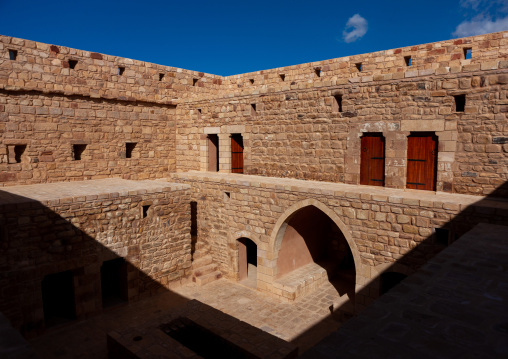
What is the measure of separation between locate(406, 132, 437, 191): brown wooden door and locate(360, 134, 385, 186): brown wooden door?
607mm

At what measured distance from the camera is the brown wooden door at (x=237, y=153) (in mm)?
11555

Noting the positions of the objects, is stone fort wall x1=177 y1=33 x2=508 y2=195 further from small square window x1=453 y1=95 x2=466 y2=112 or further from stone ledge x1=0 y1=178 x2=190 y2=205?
stone ledge x1=0 y1=178 x2=190 y2=205

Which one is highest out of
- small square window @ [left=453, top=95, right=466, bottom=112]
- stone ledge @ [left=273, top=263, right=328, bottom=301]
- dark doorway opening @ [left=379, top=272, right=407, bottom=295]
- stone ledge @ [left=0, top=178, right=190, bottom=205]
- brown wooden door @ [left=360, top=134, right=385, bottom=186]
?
small square window @ [left=453, top=95, right=466, bottom=112]

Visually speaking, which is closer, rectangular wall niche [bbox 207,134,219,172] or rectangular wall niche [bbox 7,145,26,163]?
rectangular wall niche [bbox 7,145,26,163]

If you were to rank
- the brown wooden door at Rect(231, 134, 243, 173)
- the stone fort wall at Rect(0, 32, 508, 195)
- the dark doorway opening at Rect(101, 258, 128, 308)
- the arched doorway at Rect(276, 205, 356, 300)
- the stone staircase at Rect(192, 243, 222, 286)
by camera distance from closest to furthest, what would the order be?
the stone fort wall at Rect(0, 32, 508, 195) < the dark doorway opening at Rect(101, 258, 128, 308) < the arched doorway at Rect(276, 205, 356, 300) < the stone staircase at Rect(192, 243, 222, 286) < the brown wooden door at Rect(231, 134, 243, 173)

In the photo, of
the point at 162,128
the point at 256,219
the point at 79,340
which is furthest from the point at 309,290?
the point at 162,128

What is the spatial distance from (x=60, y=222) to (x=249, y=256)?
6480mm

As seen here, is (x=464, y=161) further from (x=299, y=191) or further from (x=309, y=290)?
(x=309, y=290)

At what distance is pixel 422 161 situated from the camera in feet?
26.3

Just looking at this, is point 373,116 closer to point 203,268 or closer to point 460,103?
point 460,103

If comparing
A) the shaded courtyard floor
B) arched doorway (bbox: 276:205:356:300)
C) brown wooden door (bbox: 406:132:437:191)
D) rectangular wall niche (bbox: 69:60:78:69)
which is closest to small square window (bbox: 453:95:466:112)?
brown wooden door (bbox: 406:132:437:191)

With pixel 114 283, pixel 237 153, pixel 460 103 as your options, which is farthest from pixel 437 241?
pixel 114 283

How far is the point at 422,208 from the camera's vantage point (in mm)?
6566

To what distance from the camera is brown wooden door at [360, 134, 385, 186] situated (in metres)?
8.57
